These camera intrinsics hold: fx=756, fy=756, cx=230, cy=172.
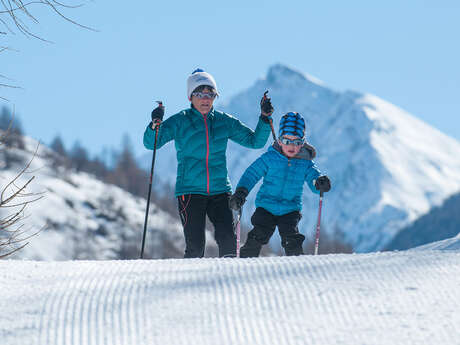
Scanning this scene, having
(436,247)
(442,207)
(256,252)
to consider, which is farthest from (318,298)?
(442,207)

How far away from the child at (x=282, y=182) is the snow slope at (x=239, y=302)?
7.05 feet

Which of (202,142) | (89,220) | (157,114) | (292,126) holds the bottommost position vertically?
(202,142)

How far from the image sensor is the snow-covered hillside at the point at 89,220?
84125 mm

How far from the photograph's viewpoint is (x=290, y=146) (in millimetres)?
6414

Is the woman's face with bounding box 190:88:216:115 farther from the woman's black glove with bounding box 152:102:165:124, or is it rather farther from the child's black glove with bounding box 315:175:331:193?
the child's black glove with bounding box 315:175:331:193

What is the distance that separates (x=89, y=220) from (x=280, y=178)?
9053 centimetres

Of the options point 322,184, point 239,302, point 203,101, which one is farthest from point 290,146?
point 239,302

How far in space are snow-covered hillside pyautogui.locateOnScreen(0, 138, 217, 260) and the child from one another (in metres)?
72.0

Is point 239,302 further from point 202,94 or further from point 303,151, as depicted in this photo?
point 202,94

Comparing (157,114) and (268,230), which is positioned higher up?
(157,114)

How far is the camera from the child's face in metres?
6.40

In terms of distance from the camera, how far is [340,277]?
3.77 metres

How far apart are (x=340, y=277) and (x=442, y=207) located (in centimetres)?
12969

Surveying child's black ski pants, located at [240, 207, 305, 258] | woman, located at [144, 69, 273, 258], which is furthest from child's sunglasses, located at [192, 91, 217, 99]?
child's black ski pants, located at [240, 207, 305, 258]
